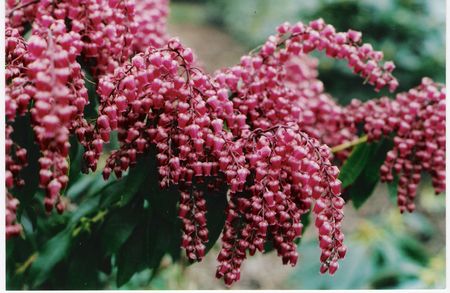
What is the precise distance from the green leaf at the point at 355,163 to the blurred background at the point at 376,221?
1.20 m

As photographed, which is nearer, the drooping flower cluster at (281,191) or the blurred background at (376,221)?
the drooping flower cluster at (281,191)

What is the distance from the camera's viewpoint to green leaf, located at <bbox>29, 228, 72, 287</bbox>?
1500 mm

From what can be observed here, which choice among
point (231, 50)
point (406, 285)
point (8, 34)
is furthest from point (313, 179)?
point (231, 50)

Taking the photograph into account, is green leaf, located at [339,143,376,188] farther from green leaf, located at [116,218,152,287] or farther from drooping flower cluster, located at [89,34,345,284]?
green leaf, located at [116,218,152,287]

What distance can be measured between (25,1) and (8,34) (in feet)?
1.07

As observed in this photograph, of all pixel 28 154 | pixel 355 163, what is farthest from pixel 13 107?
pixel 355 163

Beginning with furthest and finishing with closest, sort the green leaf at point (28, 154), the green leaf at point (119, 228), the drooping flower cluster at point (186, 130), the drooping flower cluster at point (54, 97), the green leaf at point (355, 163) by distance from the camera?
the green leaf at point (355, 163) → the green leaf at point (119, 228) → the green leaf at point (28, 154) → the drooping flower cluster at point (186, 130) → the drooping flower cluster at point (54, 97)

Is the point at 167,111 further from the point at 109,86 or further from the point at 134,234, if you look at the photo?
the point at 134,234

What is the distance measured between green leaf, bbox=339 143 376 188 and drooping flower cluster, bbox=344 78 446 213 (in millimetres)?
→ 36

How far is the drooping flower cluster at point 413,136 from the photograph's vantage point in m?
1.35

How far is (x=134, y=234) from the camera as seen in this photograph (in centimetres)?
137

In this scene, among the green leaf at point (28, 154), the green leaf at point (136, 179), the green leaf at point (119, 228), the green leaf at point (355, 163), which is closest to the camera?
the green leaf at point (28, 154)

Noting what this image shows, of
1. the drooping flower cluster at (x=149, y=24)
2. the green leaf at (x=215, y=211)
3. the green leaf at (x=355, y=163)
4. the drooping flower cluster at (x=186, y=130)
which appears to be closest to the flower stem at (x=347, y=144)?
the green leaf at (x=355, y=163)

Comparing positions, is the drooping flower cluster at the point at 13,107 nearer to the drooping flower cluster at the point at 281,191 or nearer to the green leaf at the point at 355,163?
the drooping flower cluster at the point at 281,191
